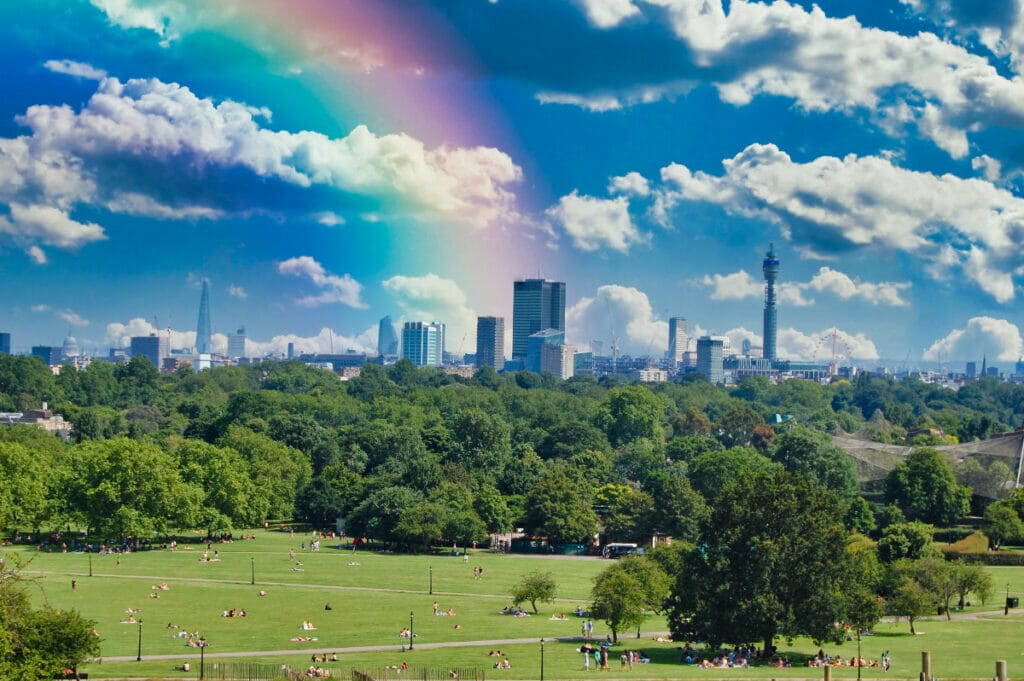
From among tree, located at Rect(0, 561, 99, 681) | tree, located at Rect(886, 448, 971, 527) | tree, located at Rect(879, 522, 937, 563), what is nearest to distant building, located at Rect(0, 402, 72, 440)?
tree, located at Rect(886, 448, 971, 527)

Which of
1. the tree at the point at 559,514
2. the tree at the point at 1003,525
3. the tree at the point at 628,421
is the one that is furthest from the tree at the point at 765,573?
the tree at the point at 628,421

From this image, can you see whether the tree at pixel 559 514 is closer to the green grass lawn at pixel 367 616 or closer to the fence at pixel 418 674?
the green grass lawn at pixel 367 616

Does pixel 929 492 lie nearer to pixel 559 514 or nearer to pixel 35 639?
pixel 559 514

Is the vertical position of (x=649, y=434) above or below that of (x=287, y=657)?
above

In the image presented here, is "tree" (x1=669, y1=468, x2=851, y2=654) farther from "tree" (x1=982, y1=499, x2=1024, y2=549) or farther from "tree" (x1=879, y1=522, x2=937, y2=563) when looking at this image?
"tree" (x1=982, y1=499, x2=1024, y2=549)

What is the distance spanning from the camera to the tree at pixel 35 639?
4431cm

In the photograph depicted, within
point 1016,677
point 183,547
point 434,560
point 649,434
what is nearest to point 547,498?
point 434,560

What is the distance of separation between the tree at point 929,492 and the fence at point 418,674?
65.6 m

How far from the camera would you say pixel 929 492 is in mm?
108688

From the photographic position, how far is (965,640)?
62.2 metres

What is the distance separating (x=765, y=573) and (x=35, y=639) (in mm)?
30683

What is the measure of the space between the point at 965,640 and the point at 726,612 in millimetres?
12393

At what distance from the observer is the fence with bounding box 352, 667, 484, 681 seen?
163 feet

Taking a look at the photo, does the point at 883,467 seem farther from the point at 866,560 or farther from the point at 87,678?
the point at 87,678
